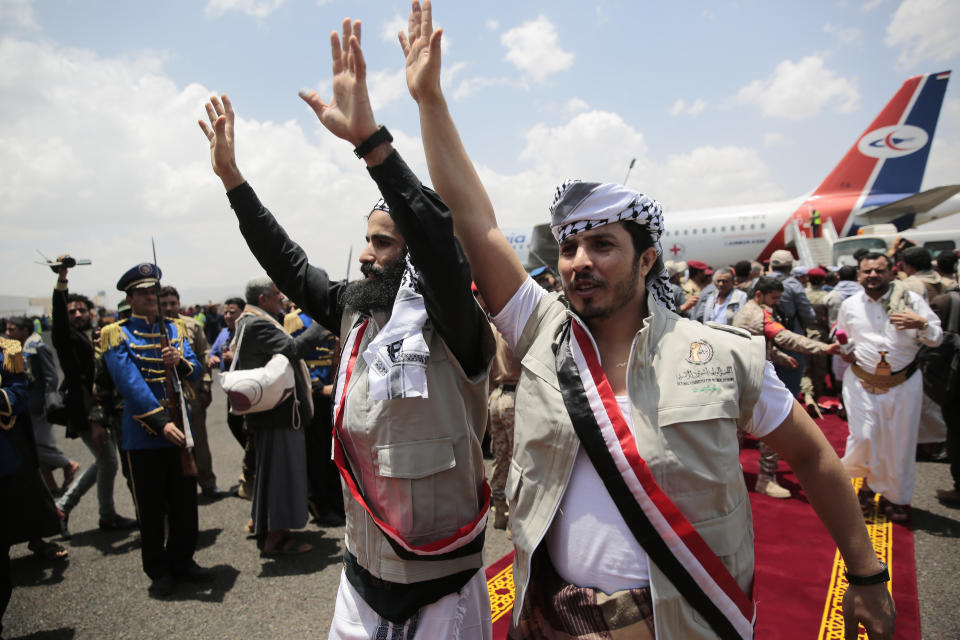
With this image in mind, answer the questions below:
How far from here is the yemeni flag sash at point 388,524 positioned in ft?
5.12

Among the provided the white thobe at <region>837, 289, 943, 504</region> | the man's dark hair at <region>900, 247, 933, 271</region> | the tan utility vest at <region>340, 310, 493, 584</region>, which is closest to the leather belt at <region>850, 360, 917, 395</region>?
the white thobe at <region>837, 289, 943, 504</region>

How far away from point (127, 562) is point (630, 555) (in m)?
4.41

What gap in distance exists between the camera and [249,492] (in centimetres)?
554

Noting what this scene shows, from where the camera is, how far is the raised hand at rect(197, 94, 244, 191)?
2037 mm

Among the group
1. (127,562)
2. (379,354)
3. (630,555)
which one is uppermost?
(379,354)

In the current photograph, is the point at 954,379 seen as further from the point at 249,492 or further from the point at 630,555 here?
the point at 249,492

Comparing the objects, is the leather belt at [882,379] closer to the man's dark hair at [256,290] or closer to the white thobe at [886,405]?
the white thobe at [886,405]

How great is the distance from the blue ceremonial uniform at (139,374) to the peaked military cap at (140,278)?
9.3 inches

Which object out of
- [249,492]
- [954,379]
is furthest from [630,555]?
[249,492]

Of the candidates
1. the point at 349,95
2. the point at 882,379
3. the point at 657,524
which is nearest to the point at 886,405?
the point at 882,379

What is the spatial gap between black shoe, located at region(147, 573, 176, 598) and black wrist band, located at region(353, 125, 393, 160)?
3575 mm

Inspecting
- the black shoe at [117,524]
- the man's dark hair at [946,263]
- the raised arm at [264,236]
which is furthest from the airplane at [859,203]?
the raised arm at [264,236]

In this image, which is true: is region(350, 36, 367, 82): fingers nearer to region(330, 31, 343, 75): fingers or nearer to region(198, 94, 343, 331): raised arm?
region(330, 31, 343, 75): fingers

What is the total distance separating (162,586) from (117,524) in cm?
171
